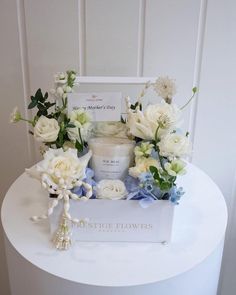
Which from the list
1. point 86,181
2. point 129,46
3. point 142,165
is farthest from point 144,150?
point 129,46

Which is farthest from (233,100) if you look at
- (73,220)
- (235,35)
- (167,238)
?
(73,220)

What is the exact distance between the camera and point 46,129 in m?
0.75

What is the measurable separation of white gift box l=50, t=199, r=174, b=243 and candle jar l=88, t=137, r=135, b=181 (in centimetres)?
8

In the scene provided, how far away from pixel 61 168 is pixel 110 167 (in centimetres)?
13

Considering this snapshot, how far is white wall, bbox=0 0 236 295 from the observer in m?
1.00

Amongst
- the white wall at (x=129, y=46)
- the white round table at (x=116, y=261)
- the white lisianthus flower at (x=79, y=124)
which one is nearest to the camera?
the white round table at (x=116, y=261)

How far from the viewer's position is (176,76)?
42.5 inches

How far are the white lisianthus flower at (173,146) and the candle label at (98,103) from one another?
13 centimetres

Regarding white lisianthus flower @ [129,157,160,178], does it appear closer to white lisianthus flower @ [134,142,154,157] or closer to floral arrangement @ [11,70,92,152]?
white lisianthus flower @ [134,142,154,157]

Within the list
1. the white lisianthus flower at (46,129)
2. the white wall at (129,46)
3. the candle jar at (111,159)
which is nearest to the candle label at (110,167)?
the candle jar at (111,159)

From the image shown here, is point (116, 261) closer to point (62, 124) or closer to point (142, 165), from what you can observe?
point (142, 165)

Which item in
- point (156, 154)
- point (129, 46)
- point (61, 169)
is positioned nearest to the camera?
point (61, 169)

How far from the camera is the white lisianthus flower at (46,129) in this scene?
74cm

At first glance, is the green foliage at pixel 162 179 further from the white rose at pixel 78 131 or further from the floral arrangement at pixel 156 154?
the white rose at pixel 78 131
